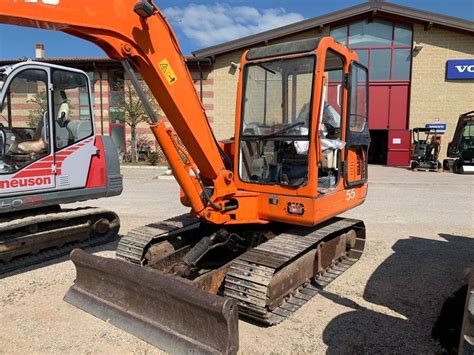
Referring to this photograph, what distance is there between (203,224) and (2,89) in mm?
3051

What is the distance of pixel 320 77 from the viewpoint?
4137 mm

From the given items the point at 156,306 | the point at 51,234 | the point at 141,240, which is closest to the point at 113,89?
the point at 51,234

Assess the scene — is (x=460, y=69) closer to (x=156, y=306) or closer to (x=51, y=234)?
(x=51, y=234)

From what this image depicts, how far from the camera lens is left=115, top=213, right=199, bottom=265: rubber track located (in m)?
4.57

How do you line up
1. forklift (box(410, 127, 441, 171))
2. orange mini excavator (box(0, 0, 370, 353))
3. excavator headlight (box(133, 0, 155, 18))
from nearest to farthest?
orange mini excavator (box(0, 0, 370, 353))
excavator headlight (box(133, 0, 155, 18))
forklift (box(410, 127, 441, 171))

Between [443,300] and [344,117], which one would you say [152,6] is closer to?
[344,117]

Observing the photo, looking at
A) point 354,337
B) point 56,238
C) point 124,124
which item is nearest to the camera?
point 354,337

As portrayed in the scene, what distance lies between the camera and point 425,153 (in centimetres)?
1934

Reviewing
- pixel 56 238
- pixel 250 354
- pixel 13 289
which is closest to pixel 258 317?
pixel 250 354

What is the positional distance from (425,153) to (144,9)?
18523mm

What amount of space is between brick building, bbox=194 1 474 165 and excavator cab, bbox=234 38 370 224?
55.7ft

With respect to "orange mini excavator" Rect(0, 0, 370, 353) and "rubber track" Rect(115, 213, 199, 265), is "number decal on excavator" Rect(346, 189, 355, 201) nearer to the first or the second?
"orange mini excavator" Rect(0, 0, 370, 353)

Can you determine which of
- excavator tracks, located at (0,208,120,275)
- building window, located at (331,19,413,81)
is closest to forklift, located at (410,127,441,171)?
building window, located at (331,19,413,81)

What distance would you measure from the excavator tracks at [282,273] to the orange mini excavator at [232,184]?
0.01 metres
